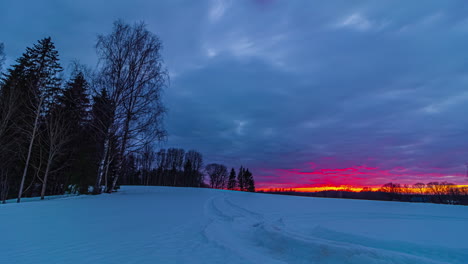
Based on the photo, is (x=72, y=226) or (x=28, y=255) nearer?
(x=28, y=255)

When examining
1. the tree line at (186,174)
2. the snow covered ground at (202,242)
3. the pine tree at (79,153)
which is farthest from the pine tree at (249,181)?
the snow covered ground at (202,242)

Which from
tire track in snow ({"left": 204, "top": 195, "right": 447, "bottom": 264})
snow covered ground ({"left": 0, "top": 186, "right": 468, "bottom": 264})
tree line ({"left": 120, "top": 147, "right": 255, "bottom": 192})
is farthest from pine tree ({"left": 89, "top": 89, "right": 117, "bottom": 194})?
tree line ({"left": 120, "top": 147, "right": 255, "bottom": 192})

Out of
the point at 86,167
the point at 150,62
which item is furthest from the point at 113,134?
the point at 86,167

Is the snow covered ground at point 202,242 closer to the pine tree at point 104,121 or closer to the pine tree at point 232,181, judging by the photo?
the pine tree at point 104,121

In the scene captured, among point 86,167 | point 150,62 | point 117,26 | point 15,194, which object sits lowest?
point 15,194

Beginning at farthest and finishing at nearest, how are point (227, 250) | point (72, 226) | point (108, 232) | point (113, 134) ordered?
point (113, 134), point (72, 226), point (108, 232), point (227, 250)

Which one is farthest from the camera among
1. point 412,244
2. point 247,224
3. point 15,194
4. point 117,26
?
point 15,194

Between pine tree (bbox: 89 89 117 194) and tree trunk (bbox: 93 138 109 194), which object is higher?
pine tree (bbox: 89 89 117 194)

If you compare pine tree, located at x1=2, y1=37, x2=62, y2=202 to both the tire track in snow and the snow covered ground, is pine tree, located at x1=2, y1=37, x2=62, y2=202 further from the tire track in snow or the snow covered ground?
the tire track in snow

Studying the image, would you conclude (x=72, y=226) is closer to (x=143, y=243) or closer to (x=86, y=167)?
(x=143, y=243)

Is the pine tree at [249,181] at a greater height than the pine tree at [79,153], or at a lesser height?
lesser

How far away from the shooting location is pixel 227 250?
145 inches

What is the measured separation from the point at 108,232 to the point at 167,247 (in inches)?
69.9

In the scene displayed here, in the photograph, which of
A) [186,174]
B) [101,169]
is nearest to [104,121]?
[101,169]
